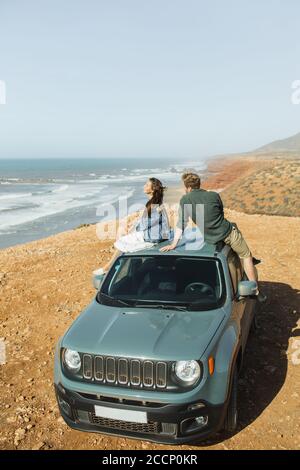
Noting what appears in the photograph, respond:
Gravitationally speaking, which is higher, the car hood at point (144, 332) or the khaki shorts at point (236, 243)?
the khaki shorts at point (236, 243)

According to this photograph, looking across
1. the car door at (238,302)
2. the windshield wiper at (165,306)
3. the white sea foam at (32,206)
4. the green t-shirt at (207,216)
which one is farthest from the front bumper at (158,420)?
the white sea foam at (32,206)

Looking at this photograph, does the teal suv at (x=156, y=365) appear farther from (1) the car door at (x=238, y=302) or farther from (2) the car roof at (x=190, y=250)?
(2) the car roof at (x=190, y=250)

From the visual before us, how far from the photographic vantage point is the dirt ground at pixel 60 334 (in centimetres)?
438

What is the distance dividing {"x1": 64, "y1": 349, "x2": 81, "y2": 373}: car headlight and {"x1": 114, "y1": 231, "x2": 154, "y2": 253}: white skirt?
1666 millimetres

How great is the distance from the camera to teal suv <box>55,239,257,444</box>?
371 cm

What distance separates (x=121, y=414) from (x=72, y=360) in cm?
71

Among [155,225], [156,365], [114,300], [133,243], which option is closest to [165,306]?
[114,300]

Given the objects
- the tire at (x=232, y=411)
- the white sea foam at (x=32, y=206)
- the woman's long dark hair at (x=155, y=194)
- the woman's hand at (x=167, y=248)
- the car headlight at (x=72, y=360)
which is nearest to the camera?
the car headlight at (x=72, y=360)

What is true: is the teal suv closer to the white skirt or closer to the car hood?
the car hood

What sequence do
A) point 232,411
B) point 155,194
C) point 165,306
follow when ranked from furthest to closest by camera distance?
1. point 155,194
2. point 165,306
3. point 232,411

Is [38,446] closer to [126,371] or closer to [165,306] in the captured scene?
[126,371]

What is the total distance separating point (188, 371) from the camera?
3783 mm

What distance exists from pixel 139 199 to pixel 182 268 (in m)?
36.0
